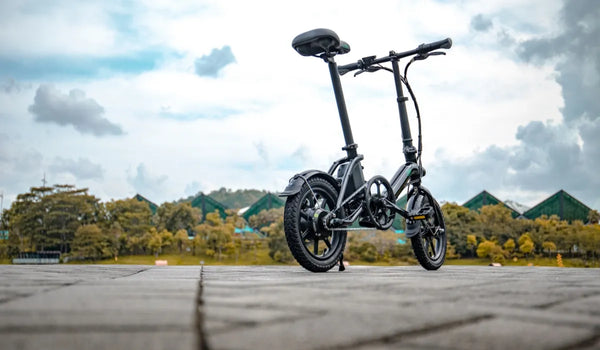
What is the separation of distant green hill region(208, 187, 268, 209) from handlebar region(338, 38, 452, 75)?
4911 inches

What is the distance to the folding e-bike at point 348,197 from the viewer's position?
4.46 m

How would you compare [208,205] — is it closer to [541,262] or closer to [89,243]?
[89,243]

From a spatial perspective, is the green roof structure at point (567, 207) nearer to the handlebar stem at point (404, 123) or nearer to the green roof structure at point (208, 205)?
the green roof structure at point (208, 205)

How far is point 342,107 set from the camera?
5227 mm

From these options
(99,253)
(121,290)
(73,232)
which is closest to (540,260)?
(99,253)

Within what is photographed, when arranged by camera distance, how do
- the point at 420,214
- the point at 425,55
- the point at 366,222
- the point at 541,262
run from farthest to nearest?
the point at 541,262 < the point at 425,55 < the point at 420,214 < the point at 366,222

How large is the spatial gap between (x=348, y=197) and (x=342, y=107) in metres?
0.89

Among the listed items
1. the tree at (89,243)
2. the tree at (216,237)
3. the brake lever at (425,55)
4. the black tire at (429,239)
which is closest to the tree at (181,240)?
the tree at (216,237)

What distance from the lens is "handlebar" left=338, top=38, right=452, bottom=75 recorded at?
5801 mm

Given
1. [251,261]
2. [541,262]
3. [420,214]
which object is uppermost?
[420,214]

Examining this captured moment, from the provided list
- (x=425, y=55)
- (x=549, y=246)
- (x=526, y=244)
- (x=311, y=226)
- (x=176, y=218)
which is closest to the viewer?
(x=311, y=226)

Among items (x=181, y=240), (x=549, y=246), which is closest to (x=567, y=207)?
(x=549, y=246)

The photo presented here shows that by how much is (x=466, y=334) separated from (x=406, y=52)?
4.89m

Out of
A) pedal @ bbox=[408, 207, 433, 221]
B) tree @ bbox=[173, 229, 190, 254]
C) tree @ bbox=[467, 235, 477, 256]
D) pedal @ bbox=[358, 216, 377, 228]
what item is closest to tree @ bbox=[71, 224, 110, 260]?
tree @ bbox=[173, 229, 190, 254]
